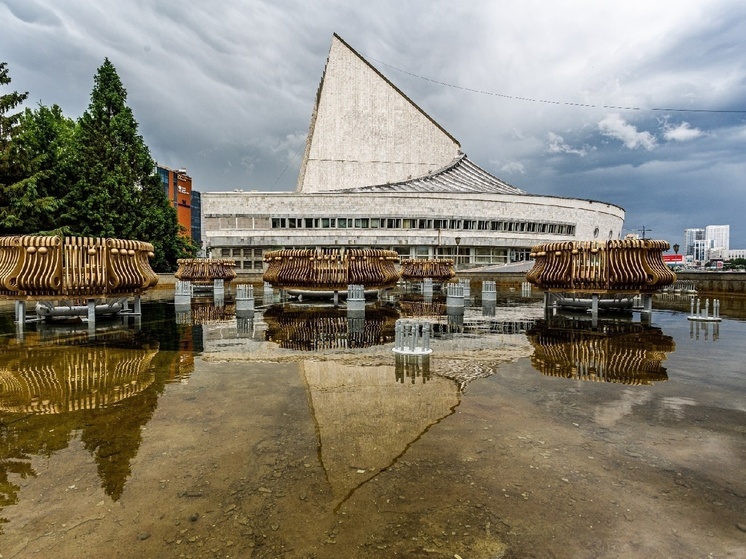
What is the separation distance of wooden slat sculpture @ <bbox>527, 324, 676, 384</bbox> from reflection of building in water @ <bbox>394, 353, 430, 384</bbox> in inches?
71.8

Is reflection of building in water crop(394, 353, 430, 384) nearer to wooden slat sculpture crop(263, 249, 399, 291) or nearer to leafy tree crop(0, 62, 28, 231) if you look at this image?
wooden slat sculpture crop(263, 249, 399, 291)

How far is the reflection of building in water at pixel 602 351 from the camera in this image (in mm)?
6594

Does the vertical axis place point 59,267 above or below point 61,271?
above

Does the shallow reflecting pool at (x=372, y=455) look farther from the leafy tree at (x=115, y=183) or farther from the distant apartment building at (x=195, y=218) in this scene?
the distant apartment building at (x=195, y=218)

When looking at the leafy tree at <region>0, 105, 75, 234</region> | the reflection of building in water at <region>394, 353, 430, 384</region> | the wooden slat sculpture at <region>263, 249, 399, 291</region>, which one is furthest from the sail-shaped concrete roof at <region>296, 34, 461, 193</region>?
the reflection of building in water at <region>394, 353, 430, 384</region>

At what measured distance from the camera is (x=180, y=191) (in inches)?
3371

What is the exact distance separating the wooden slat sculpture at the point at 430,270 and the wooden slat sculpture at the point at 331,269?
7.66m

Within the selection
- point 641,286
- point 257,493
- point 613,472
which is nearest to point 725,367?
point 613,472

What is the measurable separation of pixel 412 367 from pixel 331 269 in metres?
9.77

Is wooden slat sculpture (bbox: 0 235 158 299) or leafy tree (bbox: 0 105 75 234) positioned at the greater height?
leafy tree (bbox: 0 105 75 234)

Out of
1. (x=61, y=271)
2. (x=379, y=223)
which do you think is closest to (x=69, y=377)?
(x=61, y=271)

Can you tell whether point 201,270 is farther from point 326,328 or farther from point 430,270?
point 326,328

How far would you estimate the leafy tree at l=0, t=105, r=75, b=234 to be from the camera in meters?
26.5

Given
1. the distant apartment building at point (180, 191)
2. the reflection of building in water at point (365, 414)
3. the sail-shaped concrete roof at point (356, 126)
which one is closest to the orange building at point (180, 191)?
the distant apartment building at point (180, 191)
